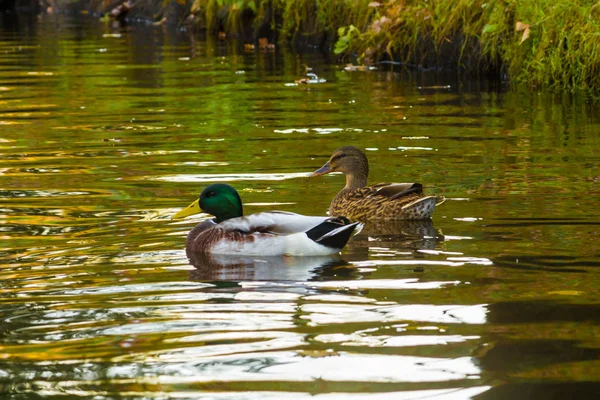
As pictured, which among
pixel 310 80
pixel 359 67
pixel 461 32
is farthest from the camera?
pixel 359 67

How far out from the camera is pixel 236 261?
750 cm

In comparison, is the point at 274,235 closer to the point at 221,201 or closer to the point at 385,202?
the point at 221,201

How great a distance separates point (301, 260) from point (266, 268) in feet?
0.89

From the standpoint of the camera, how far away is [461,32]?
17641 mm

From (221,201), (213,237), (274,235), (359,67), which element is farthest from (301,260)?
(359,67)

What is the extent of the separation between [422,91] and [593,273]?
9.85 meters

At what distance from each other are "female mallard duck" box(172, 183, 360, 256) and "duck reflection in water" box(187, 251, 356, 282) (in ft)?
0.14

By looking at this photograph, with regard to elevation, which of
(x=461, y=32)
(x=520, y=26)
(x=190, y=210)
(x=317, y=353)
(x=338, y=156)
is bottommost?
(x=317, y=353)

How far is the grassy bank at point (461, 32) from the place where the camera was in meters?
15.1

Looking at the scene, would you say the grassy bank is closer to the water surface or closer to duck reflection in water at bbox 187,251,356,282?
the water surface

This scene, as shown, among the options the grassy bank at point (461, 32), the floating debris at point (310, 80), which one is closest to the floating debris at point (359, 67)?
the grassy bank at point (461, 32)

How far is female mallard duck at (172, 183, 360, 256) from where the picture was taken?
7375 mm

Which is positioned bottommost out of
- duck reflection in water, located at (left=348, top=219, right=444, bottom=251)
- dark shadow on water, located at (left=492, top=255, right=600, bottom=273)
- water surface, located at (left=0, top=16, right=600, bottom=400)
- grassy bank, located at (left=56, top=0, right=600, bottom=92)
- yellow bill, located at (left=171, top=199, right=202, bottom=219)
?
duck reflection in water, located at (left=348, top=219, right=444, bottom=251)

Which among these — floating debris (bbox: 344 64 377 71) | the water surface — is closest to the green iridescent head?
the water surface
